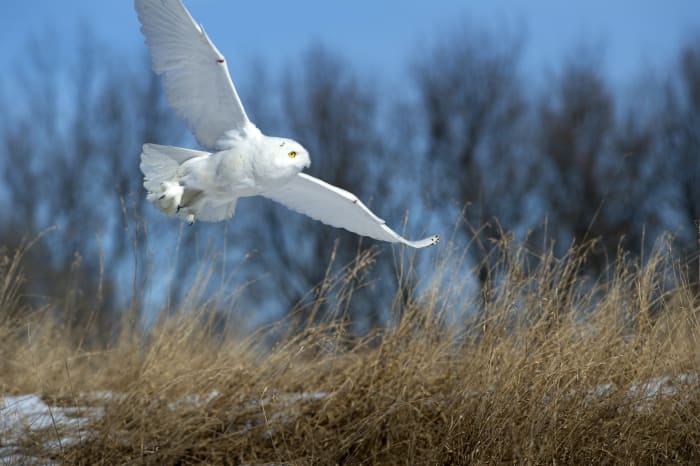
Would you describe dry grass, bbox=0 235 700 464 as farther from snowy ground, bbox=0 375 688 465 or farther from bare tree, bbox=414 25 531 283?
bare tree, bbox=414 25 531 283

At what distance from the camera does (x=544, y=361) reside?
3.75 meters

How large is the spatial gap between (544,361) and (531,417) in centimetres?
45

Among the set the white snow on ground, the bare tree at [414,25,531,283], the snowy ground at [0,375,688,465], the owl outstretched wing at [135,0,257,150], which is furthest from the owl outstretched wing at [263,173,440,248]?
the bare tree at [414,25,531,283]

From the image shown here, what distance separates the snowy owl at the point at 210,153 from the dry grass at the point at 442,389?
20.7 inches

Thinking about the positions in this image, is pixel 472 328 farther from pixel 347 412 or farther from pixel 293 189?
pixel 293 189

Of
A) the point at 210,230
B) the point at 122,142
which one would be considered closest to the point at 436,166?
the point at 210,230

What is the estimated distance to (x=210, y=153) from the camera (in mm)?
3900

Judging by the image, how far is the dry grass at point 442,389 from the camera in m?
3.44

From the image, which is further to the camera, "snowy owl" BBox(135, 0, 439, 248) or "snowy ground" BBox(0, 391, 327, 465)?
"snowy ground" BBox(0, 391, 327, 465)

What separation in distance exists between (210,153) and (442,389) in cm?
159

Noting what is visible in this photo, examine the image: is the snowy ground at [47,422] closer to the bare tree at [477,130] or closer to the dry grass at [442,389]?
the dry grass at [442,389]

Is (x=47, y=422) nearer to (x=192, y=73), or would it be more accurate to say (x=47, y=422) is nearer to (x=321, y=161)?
(x=192, y=73)

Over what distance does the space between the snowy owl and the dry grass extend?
1.72 ft

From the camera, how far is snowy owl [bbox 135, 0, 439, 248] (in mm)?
3420
